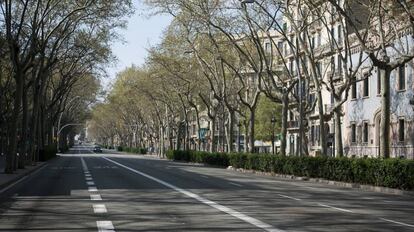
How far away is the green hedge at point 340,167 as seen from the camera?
2480 centimetres

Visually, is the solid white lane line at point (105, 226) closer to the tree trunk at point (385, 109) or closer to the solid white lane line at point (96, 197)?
the solid white lane line at point (96, 197)

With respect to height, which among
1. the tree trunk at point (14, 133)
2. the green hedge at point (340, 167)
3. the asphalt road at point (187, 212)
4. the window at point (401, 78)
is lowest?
the asphalt road at point (187, 212)

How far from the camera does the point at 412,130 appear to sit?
4659 centimetres

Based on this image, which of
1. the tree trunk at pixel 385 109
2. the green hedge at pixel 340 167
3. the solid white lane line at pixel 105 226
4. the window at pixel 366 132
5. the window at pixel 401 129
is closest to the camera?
the solid white lane line at pixel 105 226

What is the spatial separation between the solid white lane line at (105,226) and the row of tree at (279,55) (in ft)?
51.8

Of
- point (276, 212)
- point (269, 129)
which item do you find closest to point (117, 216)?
point (276, 212)

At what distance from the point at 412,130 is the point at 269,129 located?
1406 inches

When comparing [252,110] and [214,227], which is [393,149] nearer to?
[252,110]

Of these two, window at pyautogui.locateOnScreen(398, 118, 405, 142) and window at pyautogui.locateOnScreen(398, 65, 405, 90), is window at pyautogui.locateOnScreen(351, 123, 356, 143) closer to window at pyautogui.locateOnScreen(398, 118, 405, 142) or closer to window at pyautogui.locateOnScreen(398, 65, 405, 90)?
window at pyautogui.locateOnScreen(398, 118, 405, 142)

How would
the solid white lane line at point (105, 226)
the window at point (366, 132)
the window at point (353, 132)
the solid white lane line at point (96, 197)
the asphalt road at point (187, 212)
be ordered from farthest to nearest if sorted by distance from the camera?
the window at point (353, 132) → the window at point (366, 132) → the solid white lane line at point (96, 197) → the asphalt road at point (187, 212) → the solid white lane line at point (105, 226)

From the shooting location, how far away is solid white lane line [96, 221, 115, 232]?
11.5 meters

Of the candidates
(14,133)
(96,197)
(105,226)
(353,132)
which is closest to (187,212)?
(105,226)

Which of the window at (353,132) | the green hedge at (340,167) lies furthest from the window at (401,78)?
the green hedge at (340,167)

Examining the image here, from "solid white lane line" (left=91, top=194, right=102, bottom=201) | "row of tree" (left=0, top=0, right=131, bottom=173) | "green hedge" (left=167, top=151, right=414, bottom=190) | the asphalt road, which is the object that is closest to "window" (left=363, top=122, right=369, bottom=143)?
"green hedge" (left=167, top=151, right=414, bottom=190)
